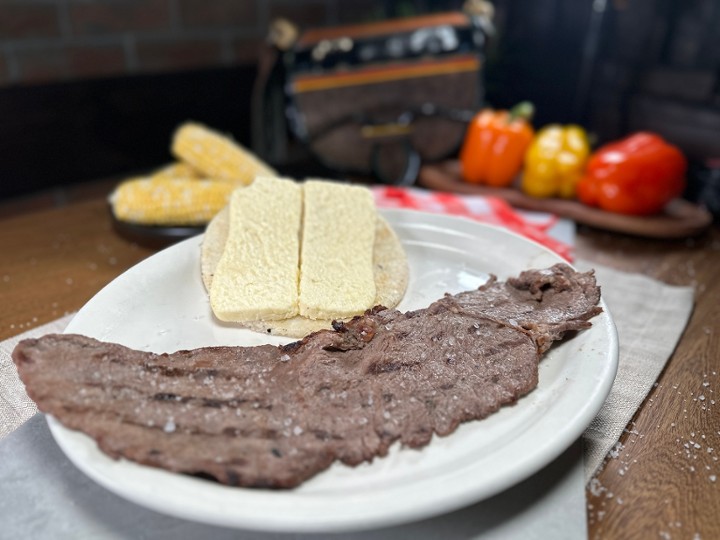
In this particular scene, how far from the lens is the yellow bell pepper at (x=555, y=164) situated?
2463mm

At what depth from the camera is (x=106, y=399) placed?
92cm

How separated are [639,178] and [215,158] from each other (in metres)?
1.68

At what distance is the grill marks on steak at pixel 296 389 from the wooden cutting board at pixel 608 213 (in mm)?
1151

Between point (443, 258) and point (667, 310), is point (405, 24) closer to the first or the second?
point (443, 258)

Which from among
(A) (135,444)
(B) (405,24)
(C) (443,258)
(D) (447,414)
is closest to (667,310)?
(C) (443,258)

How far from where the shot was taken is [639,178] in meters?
2.27

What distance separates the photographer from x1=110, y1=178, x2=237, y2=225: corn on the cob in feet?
6.32

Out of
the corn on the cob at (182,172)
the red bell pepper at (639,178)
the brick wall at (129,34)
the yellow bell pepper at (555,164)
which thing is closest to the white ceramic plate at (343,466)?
the corn on the cob at (182,172)

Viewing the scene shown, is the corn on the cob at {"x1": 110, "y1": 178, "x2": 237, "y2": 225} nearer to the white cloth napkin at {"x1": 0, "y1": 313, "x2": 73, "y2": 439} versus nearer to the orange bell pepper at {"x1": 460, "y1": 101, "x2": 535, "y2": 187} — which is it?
the white cloth napkin at {"x1": 0, "y1": 313, "x2": 73, "y2": 439}

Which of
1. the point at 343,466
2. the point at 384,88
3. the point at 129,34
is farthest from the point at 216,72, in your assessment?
the point at 343,466

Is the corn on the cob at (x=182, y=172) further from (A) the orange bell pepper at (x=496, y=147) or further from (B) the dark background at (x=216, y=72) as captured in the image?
(A) the orange bell pepper at (x=496, y=147)

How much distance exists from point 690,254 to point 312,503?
73.2 inches

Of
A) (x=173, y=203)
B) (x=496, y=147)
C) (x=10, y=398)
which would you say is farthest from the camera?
(x=496, y=147)

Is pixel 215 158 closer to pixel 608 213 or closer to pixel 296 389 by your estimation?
pixel 296 389
